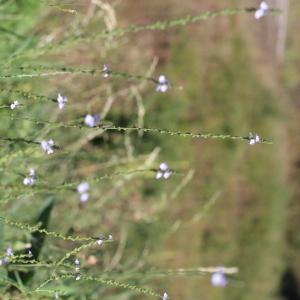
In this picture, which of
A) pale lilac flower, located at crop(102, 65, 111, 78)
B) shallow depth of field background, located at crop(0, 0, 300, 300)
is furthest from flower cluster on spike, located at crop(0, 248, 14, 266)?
shallow depth of field background, located at crop(0, 0, 300, 300)

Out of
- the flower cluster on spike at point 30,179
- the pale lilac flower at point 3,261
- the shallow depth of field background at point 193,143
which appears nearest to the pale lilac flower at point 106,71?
the flower cluster on spike at point 30,179

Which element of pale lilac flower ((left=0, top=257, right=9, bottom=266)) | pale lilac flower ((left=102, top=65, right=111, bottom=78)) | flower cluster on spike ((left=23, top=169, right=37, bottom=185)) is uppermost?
pale lilac flower ((left=102, top=65, right=111, bottom=78))

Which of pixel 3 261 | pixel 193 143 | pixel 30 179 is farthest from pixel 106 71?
pixel 193 143

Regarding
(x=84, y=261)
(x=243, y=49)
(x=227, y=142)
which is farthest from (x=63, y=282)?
(x=243, y=49)

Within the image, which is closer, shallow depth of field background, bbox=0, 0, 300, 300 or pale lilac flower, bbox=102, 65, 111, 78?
pale lilac flower, bbox=102, 65, 111, 78

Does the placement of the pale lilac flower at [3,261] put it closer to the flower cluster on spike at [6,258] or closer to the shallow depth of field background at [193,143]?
the flower cluster on spike at [6,258]

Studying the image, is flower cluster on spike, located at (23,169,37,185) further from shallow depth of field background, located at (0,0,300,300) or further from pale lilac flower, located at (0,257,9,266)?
shallow depth of field background, located at (0,0,300,300)

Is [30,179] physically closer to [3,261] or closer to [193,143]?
[3,261]

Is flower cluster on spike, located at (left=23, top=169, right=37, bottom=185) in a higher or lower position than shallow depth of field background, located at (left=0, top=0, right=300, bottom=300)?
lower
